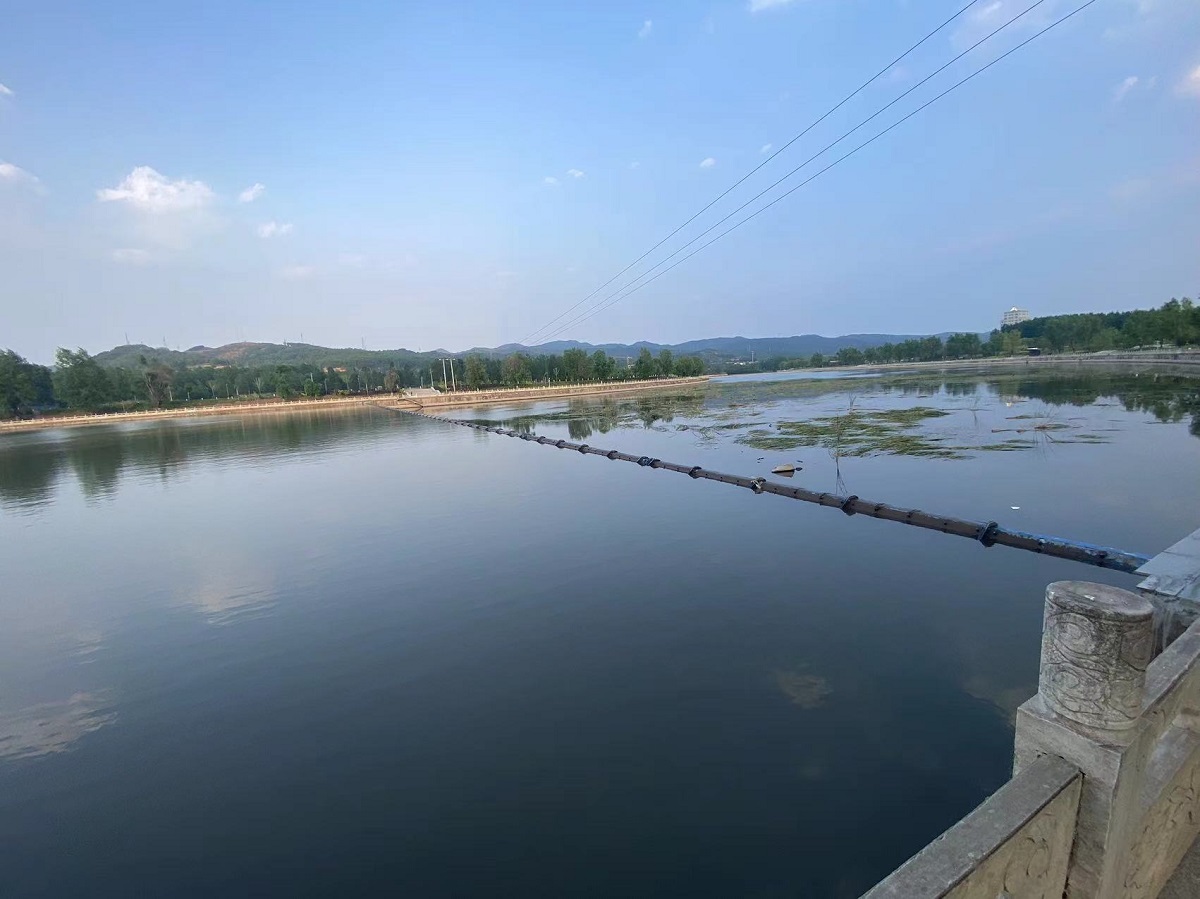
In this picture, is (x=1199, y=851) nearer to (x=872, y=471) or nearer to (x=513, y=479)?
(x=872, y=471)

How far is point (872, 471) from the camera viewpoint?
1747 centimetres

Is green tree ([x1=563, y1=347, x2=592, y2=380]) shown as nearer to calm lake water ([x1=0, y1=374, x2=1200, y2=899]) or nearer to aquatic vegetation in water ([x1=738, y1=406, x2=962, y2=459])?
aquatic vegetation in water ([x1=738, y1=406, x2=962, y2=459])

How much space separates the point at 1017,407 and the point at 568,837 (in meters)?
38.8

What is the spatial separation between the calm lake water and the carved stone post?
2.63 meters

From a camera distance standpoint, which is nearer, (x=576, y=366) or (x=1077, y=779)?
(x=1077, y=779)

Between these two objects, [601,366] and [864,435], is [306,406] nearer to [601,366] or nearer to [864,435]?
[601,366]

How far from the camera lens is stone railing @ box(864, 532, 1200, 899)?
1.91 m

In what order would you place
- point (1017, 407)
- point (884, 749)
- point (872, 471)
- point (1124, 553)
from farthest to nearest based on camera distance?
point (1017, 407)
point (872, 471)
point (1124, 553)
point (884, 749)

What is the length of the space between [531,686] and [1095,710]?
6001 millimetres

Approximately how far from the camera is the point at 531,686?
6949 millimetres

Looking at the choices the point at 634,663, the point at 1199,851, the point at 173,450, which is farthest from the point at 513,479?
the point at 173,450

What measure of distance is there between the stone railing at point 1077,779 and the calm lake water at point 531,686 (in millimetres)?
2518

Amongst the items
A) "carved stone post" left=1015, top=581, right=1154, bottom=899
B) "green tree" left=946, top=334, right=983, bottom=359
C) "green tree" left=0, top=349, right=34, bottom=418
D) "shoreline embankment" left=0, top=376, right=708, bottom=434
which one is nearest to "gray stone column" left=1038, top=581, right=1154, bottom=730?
"carved stone post" left=1015, top=581, right=1154, bottom=899

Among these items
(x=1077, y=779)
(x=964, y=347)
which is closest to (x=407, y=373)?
(x=964, y=347)
